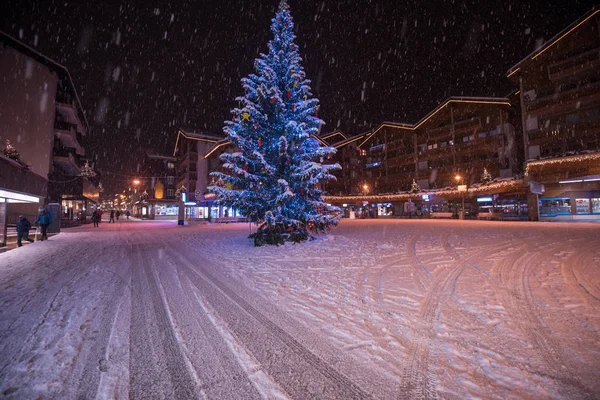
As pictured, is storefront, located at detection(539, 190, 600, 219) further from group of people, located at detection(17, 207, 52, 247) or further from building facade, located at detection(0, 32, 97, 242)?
building facade, located at detection(0, 32, 97, 242)

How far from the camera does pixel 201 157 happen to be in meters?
45.2

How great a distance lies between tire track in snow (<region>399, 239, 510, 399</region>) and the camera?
7.65ft

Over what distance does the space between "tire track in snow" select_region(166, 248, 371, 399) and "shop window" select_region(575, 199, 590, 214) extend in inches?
1435

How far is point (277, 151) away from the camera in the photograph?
12.0m

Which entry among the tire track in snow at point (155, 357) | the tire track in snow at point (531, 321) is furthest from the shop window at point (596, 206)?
the tire track in snow at point (155, 357)

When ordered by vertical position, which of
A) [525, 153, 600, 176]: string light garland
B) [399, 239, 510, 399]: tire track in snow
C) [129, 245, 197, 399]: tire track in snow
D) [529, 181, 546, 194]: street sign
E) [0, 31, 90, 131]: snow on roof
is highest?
[0, 31, 90, 131]: snow on roof

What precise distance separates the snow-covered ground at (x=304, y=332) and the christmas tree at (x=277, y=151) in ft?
16.1

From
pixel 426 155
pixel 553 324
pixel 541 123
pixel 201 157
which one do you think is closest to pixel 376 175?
pixel 426 155

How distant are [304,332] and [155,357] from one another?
1.66 metres

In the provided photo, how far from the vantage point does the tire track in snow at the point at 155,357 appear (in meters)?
2.33

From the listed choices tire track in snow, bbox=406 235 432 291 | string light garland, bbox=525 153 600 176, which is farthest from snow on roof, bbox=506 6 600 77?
tire track in snow, bbox=406 235 432 291

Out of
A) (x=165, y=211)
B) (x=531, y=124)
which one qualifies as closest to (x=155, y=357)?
(x=531, y=124)

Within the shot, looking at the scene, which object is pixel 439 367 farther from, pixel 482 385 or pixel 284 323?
pixel 284 323

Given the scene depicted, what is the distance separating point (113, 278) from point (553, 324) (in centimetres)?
796
